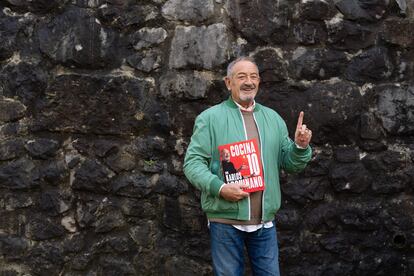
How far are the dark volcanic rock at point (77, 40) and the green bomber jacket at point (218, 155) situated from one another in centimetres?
110

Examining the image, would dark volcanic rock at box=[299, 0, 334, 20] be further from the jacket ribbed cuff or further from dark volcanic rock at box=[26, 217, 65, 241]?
dark volcanic rock at box=[26, 217, 65, 241]

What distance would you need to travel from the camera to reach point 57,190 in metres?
3.76

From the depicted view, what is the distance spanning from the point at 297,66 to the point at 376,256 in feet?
4.53

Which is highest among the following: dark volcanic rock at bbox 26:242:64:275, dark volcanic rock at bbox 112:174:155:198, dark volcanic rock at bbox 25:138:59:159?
dark volcanic rock at bbox 25:138:59:159

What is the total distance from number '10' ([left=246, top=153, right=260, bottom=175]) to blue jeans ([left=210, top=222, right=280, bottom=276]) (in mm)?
298

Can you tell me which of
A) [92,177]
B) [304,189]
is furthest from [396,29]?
[92,177]

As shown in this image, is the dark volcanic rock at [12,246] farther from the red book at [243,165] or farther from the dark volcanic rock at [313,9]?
the dark volcanic rock at [313,9]

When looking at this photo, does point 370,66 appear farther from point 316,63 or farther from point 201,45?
point 201,45

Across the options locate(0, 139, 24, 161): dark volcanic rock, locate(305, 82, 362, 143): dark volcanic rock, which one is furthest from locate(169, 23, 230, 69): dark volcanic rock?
locate(0, 139, 24, 161): dark volcanic rock

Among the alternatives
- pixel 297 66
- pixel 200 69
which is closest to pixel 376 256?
pixel 297 66

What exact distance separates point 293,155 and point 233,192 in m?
0.44

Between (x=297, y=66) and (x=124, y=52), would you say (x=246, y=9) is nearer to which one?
(x=297, y=66)

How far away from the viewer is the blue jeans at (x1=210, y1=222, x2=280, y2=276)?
2918 millimetres

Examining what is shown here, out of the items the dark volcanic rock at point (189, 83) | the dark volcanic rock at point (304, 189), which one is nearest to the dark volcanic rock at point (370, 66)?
the dark volcanic rock at point (304, 189)
